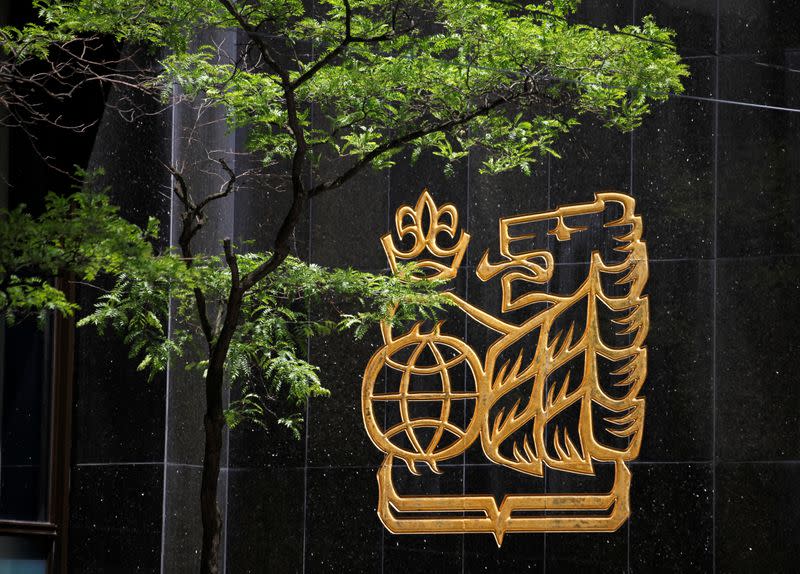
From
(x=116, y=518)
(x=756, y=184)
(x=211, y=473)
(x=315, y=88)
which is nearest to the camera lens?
(x=211, y=473)

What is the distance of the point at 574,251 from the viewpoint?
992 centimetres

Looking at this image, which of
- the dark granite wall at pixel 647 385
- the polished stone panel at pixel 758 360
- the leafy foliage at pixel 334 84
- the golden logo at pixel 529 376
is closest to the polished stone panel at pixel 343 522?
the dark granite wall at pixel 647 385

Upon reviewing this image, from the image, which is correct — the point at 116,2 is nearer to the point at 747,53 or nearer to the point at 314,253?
the point at 314,253

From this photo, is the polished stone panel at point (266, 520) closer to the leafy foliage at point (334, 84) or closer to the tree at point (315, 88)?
the leafy foliage at point (334, 84)

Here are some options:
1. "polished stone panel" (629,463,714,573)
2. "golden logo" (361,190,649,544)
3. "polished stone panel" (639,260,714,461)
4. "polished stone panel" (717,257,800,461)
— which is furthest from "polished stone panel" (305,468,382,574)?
"polished stone panel" (717,257,800,461)

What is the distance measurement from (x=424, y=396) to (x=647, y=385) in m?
1.69

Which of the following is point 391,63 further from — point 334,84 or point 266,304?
point 266,304

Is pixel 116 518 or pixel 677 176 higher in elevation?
pixel 677 176

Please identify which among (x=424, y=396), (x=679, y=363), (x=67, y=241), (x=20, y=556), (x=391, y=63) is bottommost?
(x=20, y=556)

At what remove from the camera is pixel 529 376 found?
983 cm

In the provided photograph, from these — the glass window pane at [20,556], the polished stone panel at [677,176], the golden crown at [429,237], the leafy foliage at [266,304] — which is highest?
the polished stone panel at [677,176]

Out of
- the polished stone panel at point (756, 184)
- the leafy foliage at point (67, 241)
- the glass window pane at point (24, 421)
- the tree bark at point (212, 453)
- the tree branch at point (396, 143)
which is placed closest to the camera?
the leafy foliage at point (67, 241)

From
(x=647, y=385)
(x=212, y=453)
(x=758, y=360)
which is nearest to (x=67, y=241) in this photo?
(x=212, y=453)

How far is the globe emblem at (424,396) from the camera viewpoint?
9828 mm
